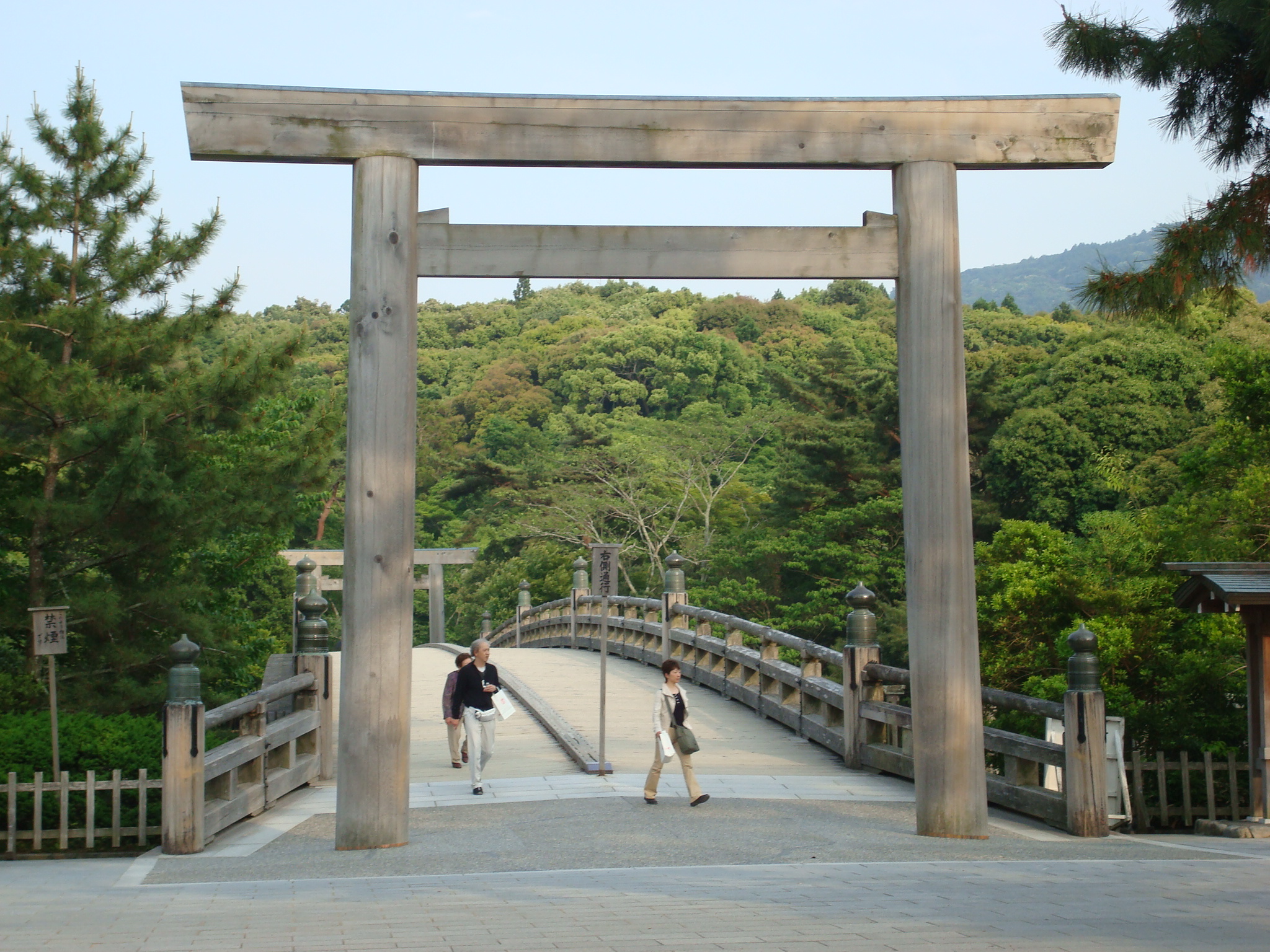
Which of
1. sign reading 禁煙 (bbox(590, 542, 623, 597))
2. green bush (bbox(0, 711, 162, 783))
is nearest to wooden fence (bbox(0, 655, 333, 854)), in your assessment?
green bush (bbox(0, 711, 162, 783))

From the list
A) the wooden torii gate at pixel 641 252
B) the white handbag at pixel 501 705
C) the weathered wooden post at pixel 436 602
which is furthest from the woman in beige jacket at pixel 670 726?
the weathered wooden post at pixel 436 602

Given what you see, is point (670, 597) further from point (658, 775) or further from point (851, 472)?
point (851, 472)

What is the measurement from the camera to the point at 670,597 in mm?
20391

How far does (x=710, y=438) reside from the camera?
40.5 m

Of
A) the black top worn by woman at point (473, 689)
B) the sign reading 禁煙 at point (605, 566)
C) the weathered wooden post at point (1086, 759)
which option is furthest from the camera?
the sign reading 禁煙 at point (605, 566)

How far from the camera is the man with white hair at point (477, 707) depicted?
36.5ft

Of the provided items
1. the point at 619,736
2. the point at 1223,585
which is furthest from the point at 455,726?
the point at 1223,585

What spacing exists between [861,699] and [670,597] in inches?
319

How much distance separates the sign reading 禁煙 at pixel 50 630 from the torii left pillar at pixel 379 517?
3.56 metres

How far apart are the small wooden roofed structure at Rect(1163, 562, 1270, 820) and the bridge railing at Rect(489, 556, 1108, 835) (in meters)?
1.24

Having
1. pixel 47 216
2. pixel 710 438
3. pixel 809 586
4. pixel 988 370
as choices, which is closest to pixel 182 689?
pixel 47 216

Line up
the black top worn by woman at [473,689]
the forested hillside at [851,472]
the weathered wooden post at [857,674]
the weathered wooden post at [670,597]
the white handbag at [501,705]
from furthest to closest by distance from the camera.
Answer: the weathered wooden post at [670,597]
the forested hillside at [851,472]
the weathered wooden post at [857,674]
the white handbag at [501,705]
the black top worn by woman at [473,689]

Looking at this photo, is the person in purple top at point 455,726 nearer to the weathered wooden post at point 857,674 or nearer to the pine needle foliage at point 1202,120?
the weathered wooden post at point 857,674

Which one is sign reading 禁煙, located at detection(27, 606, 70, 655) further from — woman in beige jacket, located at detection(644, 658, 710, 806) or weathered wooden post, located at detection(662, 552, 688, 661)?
weathered wooden post, located at detection(662, 552, 688, 661)
